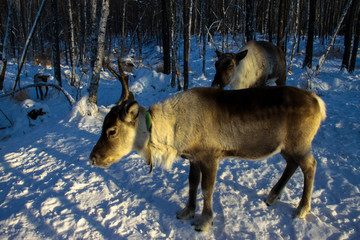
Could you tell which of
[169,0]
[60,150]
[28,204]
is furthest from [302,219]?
[169,0]

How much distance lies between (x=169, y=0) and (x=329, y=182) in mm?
11549

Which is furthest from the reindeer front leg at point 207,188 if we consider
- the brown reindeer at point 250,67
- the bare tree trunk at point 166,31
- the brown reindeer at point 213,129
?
the bare tree trunk at point 166,31

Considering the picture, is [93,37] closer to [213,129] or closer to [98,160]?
[98,160]

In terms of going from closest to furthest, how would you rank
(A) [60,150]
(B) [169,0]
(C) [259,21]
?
(A) [60,150] < (B) [169,0] < (C) [259,21]

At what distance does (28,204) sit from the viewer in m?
3.23

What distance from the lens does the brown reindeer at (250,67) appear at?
4.87 m

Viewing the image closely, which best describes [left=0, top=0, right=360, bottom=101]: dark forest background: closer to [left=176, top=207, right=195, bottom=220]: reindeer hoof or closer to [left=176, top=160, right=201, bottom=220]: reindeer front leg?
[left=176, top=160, right=201, bottom=220]: reindeer front leg

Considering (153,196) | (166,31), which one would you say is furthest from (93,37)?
(166,31)

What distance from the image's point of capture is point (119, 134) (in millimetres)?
2676

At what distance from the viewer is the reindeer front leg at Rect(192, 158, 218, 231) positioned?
8.86 feet

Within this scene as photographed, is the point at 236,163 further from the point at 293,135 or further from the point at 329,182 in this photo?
the point at 293,135

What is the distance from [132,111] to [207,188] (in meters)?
1.27

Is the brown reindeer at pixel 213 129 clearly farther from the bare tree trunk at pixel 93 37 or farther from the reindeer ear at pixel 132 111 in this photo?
the bare tree trunk at pixel 93 37

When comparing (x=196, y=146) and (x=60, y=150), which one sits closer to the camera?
(x=196, y=146)
